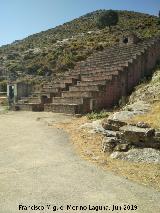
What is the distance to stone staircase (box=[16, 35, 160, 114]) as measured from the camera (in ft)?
63.6

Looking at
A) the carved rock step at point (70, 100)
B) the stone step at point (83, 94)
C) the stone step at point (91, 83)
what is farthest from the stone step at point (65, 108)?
the stone step at point (91, 83)

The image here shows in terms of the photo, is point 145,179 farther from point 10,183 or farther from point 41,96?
point 41,96

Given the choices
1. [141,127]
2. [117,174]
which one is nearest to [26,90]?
[141,127]

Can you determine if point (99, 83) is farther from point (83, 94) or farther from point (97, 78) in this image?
point (97, 78)

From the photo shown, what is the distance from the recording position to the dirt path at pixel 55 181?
24.0 ft

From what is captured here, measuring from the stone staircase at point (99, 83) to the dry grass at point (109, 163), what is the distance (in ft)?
17.1

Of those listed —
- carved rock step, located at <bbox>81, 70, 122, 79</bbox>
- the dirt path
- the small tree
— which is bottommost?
the dirt path

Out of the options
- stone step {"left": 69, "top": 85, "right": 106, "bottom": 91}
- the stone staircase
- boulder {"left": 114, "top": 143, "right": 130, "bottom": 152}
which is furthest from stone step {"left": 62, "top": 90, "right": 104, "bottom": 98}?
boulder {"left": 114, "top": 143, "right": 130, "bottom": 152}

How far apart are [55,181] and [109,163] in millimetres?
2093

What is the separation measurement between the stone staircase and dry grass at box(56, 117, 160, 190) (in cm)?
521

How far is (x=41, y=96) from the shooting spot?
72.7 ft

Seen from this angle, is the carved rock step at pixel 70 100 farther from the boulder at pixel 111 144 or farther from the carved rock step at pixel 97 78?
the boulder at pixel 111 144

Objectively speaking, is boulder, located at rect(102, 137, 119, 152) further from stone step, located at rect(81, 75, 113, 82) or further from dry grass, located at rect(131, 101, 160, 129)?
stone step, located at rect(81, 75, 113, 82)

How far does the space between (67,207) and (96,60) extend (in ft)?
65.8
